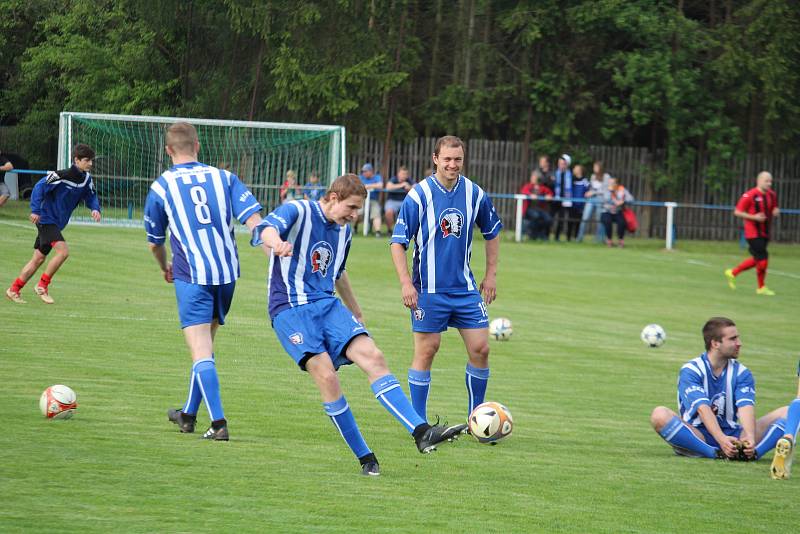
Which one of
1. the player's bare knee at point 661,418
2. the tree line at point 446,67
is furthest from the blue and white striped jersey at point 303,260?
the tree line at point 446,67

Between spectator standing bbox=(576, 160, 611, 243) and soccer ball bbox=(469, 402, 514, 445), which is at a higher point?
spectator standing bbox=(576, 160, 611, 243)

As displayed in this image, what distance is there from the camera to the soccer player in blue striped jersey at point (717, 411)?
7977 millimetres

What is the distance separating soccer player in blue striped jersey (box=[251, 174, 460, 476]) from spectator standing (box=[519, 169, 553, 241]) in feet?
74.1

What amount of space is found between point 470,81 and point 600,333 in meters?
19.6

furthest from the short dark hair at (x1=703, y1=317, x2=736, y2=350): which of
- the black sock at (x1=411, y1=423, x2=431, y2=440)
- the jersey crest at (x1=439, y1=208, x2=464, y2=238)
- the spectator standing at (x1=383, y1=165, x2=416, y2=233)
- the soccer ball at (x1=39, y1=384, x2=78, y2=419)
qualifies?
the spectator standing at (x1=383, y1=165, x2=416, y2=233)

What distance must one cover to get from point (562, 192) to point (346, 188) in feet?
76.9

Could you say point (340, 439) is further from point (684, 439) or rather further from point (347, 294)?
point (684, 439)

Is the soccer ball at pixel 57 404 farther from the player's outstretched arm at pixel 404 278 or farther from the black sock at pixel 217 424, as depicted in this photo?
the player's outstretched arm at pixel 404 278

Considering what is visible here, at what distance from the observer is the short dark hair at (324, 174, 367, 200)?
21.9 feet

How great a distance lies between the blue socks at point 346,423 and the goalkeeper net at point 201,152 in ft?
59.7

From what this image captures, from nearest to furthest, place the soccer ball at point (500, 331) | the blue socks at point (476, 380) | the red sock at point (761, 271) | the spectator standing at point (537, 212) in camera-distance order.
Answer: the blue socks at point (476, 380)
the soccer ball at point (500, 331)
the red sock at point (761, 271)
the spectator standing at point (537, 212)

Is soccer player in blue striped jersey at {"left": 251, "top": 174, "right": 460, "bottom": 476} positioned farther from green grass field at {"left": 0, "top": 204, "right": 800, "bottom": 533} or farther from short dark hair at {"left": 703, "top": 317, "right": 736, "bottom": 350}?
short dark hair at {"left": 703, "top": 317, "right": 736, "bottom": 350}

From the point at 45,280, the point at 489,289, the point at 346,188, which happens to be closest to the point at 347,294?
the point at 346,188

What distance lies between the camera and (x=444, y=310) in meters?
8.21
